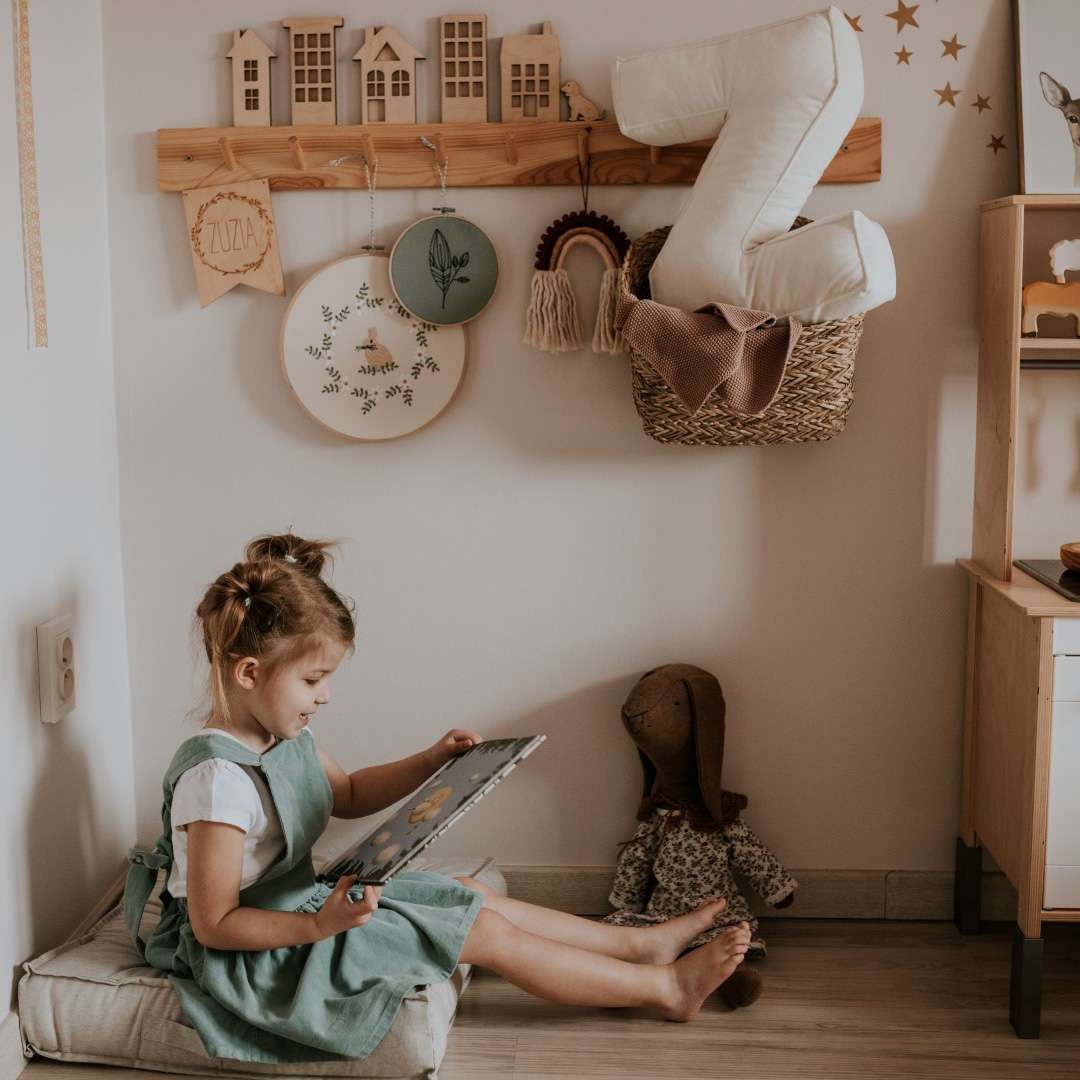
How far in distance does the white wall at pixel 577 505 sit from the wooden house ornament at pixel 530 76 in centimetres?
4

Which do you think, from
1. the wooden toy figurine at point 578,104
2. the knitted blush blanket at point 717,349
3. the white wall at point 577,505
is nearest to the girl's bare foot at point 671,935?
the white wall at point 577,505

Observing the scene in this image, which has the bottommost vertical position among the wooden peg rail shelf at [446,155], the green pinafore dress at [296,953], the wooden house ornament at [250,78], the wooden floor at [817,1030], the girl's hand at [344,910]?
the wooden floor at [817,1030]

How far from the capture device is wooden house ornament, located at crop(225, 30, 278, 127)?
2.08 meters

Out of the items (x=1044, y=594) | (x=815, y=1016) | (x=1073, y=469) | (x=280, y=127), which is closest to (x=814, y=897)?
(x=815, y=1016)

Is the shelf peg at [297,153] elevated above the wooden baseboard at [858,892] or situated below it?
above

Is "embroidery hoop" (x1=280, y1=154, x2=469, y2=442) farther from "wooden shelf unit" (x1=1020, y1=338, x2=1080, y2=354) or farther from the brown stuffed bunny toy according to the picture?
"wooden shelf unit" (x1=1020, y1=338, x2=1080, y2=354)

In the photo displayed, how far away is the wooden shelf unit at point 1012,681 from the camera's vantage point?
1833 millimetres

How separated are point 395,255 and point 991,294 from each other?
0.97 meters

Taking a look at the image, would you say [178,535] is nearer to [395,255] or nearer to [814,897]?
[395,255]

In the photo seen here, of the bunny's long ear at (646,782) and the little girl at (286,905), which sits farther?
the bunny's long ear at (646,782)

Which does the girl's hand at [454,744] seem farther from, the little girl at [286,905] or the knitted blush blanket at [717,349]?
the knitted blush blanket at [717,349]

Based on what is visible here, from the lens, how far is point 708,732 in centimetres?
212

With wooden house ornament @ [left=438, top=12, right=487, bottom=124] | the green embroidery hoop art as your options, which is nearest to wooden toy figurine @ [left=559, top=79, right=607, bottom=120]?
wooden house ornament @ [left=438, top=12, right=487, bottom=124]

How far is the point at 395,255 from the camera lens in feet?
6.87
